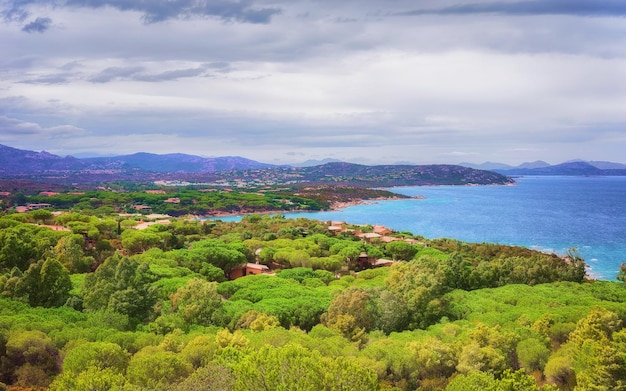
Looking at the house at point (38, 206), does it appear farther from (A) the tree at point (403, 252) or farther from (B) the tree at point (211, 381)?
(B) the tree at point (211, 381)

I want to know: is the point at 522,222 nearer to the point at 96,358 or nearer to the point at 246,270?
the point at 246,270

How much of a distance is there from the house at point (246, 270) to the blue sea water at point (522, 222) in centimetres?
3117

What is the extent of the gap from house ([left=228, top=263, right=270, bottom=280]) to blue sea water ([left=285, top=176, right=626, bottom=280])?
31.2 m

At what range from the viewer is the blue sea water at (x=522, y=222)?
5850 centimetres

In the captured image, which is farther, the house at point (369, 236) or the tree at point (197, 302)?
the house at point (369, 236)

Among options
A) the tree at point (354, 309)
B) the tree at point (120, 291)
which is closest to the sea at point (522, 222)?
the tree at point (354, 309)

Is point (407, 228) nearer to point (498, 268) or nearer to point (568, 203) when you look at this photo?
point (498, 268)

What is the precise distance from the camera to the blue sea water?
58.5 m

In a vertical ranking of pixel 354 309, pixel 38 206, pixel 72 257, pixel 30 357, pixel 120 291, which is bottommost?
pixel 38 206

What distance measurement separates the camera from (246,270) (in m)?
33.9

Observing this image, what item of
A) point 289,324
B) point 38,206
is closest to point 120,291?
point 289,324

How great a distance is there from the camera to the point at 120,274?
20016 mm

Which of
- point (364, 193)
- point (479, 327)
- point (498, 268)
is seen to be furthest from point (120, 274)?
point (364, 193)

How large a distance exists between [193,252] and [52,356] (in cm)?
1859
